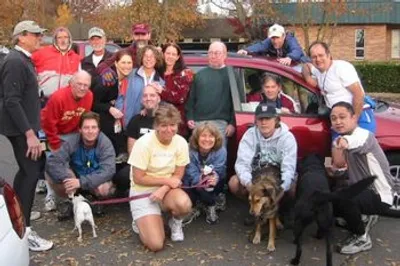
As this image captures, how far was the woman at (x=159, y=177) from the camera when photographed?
15.9ft

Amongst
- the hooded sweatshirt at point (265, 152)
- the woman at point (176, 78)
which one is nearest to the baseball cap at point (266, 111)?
the hooded sweatshirt at point (265, 152)

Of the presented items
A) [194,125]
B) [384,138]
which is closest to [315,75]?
[384,138]

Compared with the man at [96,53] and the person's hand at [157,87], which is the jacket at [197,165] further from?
the man at [96,53]

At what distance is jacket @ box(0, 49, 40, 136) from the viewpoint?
14.1 feet

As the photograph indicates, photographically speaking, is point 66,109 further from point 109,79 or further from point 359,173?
point 359,173

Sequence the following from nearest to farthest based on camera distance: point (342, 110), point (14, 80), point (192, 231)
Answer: point (14, 80) → point (342, 110) → point (192, 231)

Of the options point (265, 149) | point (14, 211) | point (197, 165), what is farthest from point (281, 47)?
point (14, 211)

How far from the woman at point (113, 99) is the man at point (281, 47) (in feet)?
4.82

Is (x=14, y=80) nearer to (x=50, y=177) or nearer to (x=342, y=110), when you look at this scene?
(x=50, y=177)

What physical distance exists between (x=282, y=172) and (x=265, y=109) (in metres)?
0.62

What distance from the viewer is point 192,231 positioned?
5277 millimetres

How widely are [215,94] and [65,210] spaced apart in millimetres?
2013

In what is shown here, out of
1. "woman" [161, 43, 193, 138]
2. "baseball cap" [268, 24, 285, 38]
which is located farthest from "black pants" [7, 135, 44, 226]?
"baseball cap" [268, 24, 285, 38]

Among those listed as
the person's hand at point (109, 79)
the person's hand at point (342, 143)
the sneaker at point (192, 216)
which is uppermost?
the person's hand at point (109, 79)
